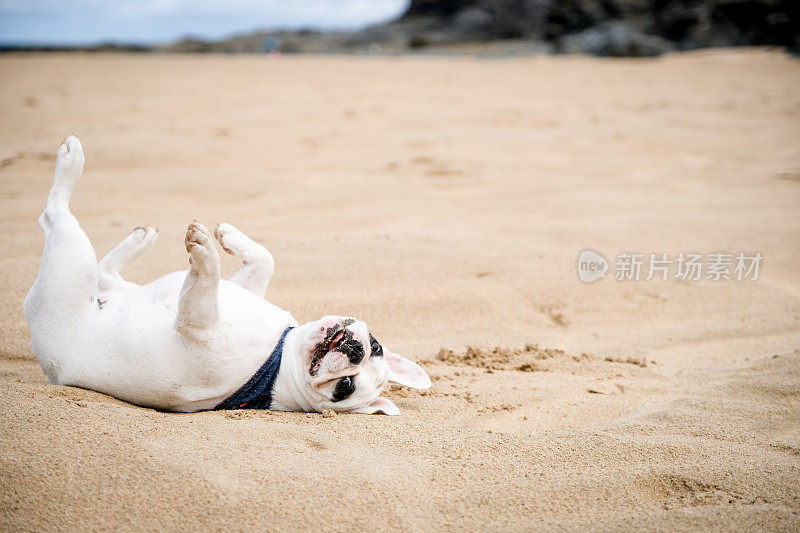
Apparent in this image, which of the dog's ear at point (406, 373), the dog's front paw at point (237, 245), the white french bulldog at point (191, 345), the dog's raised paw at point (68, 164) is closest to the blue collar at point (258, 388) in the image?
the white french bulldog at point (191, 345)

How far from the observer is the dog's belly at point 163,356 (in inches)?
92.0

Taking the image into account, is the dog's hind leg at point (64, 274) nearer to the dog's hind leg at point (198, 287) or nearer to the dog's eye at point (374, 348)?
the dog's hind leg at point (198, 287)

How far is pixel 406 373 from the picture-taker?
2643 millimetres

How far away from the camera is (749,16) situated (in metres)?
19.3

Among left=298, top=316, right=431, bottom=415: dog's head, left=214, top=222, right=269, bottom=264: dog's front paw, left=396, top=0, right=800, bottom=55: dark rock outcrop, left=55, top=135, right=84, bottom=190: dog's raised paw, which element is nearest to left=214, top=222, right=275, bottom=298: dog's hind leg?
left=214, top=222, right=269, bottom=264: dog's front paw

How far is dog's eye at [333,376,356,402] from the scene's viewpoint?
243 centimetres

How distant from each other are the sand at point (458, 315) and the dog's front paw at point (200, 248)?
55 centimetres

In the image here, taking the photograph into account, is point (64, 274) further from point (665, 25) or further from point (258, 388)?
point (665, 25)

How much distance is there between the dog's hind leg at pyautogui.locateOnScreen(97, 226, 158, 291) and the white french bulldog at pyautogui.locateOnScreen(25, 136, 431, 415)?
349mm

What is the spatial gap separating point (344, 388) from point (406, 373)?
0.31 metres

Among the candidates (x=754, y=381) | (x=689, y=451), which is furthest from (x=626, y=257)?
(x=689, y=451)

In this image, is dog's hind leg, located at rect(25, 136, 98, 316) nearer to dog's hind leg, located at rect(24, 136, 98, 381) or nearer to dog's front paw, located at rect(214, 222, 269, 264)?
dog's hind leg, located at rect(24, 136, 98, 381)

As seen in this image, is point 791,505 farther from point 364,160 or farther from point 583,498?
point 364,160

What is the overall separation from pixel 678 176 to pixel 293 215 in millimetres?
3631
